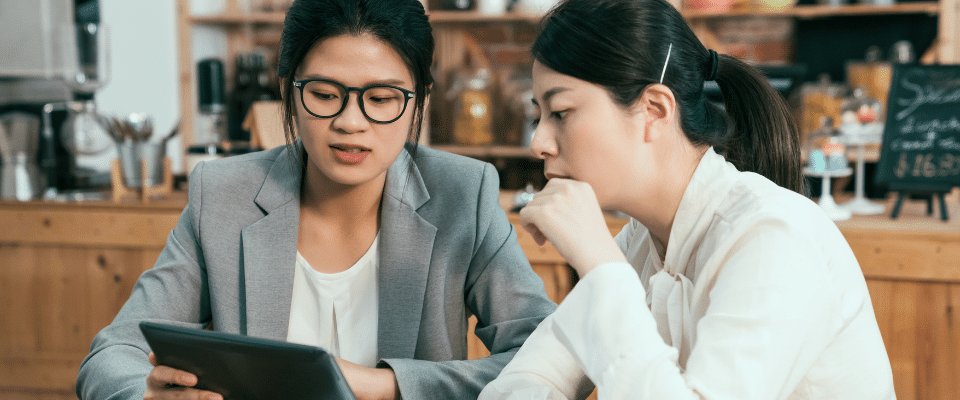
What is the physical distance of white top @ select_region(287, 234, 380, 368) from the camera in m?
1.30

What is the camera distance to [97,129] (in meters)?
2.61

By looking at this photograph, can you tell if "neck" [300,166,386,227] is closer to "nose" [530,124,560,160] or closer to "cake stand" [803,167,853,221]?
"nose" [530,124,560,160]

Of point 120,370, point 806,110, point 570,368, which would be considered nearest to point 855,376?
point 570,368

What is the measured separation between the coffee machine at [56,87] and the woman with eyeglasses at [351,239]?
1557 millimetres

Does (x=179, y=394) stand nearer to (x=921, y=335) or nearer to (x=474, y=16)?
(x=921, y=335)

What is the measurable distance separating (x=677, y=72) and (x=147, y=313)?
2.82 ft

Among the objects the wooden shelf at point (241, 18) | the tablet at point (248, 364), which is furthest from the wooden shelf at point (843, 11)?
the tablet at point (248, 364)

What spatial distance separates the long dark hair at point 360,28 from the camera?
1.15 m

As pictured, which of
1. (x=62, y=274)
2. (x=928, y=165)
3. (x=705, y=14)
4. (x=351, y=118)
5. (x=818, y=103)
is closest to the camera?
(x=351, y=118)

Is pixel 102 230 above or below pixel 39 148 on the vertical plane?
below

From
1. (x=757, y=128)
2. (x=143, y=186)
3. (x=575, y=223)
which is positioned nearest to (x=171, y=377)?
(x=575, y=223)

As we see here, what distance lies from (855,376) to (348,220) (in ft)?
2.66

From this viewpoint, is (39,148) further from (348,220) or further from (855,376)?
(855,376)

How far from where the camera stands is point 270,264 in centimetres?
126
